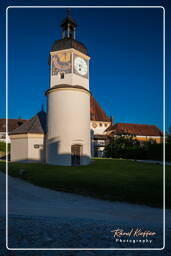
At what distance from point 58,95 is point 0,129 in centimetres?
3816

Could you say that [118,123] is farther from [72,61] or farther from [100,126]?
[72,61]

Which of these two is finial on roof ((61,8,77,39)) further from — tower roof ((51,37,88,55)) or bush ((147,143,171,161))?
bush ((147,143,171,161))

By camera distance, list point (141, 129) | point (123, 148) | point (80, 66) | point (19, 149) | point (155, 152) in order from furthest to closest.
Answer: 1. point (141, 129)
2. point (123, 148)
3. point (155, 152)
4. point (19, 149)
5. point (80, 66)

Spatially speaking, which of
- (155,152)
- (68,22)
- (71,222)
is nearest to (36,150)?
(68,22)

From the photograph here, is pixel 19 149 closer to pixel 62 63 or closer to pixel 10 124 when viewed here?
pixel 62 63

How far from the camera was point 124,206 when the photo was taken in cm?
734

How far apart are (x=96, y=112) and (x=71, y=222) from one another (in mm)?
41570

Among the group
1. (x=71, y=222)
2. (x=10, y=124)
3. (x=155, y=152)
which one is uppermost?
(x=10, y=124)

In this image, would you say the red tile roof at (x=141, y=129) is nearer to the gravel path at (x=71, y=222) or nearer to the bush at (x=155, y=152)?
the bush at (x=155, y=152)

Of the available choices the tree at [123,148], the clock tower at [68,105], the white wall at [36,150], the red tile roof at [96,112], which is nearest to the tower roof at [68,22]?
the clock tower at [68,105]

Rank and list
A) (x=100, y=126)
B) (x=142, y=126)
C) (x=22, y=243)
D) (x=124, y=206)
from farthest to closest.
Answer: (x=142, y=126) < (x=100, y=126) < (x=124, y=206) < (x=22, y=243)

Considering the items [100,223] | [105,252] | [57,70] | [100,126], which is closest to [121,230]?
[100,223]

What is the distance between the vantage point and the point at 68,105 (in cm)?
2011

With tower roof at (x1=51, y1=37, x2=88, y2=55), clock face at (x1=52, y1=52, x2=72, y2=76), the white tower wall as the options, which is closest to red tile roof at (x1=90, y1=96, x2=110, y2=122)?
the white tower wall
